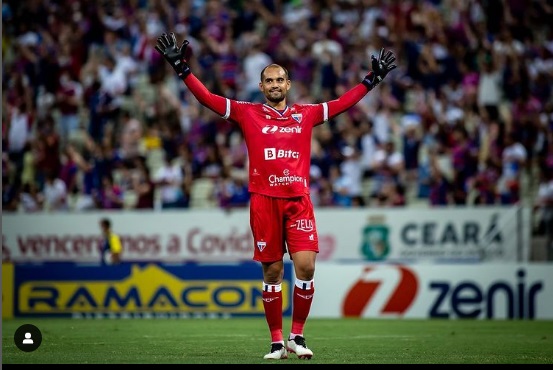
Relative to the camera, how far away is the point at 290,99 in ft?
80.2

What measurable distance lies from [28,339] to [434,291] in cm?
1060

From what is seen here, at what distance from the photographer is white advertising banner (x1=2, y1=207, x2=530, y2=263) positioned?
21.0m

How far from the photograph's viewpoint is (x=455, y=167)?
71.7 feet

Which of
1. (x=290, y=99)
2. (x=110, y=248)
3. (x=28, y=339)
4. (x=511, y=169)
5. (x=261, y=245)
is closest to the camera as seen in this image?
(x=261, y=245)

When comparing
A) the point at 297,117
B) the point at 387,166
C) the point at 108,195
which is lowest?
the point at 108,195

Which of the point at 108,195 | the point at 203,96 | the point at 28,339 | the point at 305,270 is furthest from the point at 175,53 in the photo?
the point at 108,195

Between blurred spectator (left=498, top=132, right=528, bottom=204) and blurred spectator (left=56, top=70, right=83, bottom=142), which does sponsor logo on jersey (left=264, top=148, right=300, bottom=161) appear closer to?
blurred spectator (left=498, top=132, right=528, bottom=204)

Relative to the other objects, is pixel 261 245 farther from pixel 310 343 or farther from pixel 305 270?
pixel 310 343

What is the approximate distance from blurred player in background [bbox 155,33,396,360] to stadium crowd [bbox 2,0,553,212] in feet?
38.7

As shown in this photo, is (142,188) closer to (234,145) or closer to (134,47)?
(234,145)

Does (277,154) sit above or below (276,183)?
above

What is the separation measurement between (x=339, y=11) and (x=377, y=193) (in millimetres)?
6021

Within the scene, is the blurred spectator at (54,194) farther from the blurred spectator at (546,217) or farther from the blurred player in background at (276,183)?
the blurred player in background at (276,183)

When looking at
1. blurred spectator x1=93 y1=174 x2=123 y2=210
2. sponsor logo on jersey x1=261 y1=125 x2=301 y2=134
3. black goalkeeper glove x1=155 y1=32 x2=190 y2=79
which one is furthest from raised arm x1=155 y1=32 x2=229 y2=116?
blurred spectator x1=93 y1=174 x2=123 y2=210
